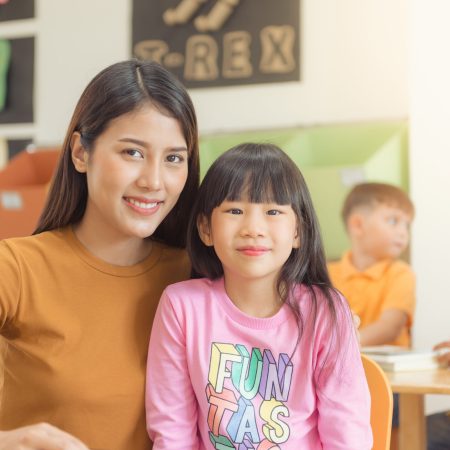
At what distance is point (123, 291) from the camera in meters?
1.35

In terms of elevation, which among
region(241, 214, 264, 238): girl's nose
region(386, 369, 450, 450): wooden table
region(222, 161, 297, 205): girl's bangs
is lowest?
region(386, 369, 450, 450): wooden table

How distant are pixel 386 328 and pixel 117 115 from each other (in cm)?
Result: 214

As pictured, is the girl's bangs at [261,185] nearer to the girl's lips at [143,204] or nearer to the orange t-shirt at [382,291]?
the girl's lips at [143,204]

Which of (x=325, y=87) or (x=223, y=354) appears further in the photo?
(x=325, y=87)

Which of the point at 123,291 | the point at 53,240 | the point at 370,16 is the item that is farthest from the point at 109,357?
the point at 370,16

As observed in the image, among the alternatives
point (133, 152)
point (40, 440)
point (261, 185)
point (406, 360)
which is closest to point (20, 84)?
point (406, 360)

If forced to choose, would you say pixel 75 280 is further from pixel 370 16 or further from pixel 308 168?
pixel 370 16

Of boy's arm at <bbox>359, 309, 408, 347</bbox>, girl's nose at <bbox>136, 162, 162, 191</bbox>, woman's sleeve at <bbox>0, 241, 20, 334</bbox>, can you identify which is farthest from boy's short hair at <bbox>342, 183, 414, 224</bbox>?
woman's sleeve at <bbox>0, 241, 20, 334</bbox>

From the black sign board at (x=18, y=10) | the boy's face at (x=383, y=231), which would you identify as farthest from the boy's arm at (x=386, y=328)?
the black sign board at (x=18, y=10)

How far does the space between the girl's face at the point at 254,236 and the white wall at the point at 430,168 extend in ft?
7.03

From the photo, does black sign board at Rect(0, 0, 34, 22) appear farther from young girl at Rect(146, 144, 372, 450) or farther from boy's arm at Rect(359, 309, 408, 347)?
young girl at Rect(146, 144, 372, 450)

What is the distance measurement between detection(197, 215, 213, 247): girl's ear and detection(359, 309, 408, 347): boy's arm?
1.88m

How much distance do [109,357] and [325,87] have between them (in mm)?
2526

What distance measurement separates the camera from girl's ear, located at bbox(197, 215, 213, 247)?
134 centimetres
